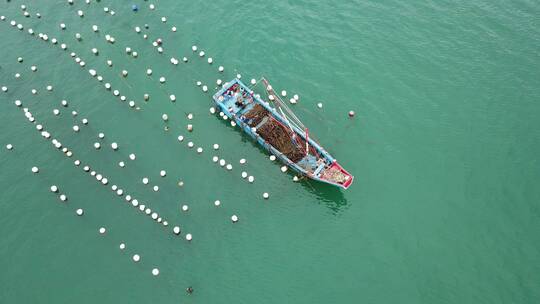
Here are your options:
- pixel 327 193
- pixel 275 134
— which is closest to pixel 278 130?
pixel 275 134

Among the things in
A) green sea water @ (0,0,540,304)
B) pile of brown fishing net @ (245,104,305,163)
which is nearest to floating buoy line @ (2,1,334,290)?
green sea water @ (0,0,540,304)

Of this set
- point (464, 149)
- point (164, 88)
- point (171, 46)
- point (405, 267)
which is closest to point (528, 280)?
point (405, 267)

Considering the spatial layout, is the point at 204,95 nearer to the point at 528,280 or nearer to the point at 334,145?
the point at 334,145

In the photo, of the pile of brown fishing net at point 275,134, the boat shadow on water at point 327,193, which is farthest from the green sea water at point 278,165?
the pile of brown fishing net at point 275,134

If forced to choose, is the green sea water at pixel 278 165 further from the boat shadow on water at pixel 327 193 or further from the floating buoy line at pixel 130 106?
the floating buoy line at pixel 130 106

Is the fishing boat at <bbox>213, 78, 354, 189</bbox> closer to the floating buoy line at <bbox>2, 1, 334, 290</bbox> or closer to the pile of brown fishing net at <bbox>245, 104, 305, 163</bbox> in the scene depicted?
the pile of brown fishing net at <bbox>245, 104, 305, 163</bbox>

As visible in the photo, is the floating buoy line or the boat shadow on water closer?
the floating buoy line
